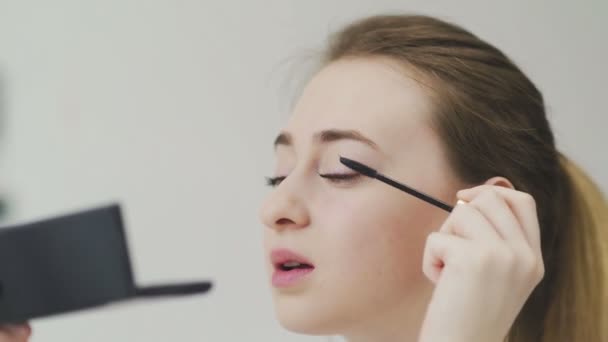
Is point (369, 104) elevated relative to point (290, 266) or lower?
elevated

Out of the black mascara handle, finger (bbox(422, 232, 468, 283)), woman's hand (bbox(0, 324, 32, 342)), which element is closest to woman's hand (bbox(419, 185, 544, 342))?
finger (bbox(422, 232, 468, 283))

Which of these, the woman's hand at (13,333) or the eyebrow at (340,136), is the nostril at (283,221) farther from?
the woman's hand at (13,333)

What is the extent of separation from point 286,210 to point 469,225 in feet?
0.66

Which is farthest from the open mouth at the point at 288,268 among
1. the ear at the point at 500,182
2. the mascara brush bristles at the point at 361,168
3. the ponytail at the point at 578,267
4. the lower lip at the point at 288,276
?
the ponytail at the point at 578,267

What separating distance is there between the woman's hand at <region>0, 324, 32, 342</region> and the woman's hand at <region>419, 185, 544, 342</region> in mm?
376

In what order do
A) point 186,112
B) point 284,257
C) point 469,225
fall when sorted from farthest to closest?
point 186,112 < point 284,257 < point 469,225

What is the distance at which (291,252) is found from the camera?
66 centimetres

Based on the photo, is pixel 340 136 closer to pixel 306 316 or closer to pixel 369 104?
pixel 369 104

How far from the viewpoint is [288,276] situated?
0.66 metres

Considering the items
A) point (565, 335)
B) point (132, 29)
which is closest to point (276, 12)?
point (132, 29)

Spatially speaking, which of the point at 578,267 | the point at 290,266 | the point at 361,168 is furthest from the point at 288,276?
the point at 578,267

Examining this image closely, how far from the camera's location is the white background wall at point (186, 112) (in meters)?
1.04

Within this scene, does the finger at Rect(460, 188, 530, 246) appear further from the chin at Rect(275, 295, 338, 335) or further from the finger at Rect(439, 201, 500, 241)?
the chin at Rect(275, 295, 338, 335)

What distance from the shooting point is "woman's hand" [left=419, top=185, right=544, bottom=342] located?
0.53 meters
